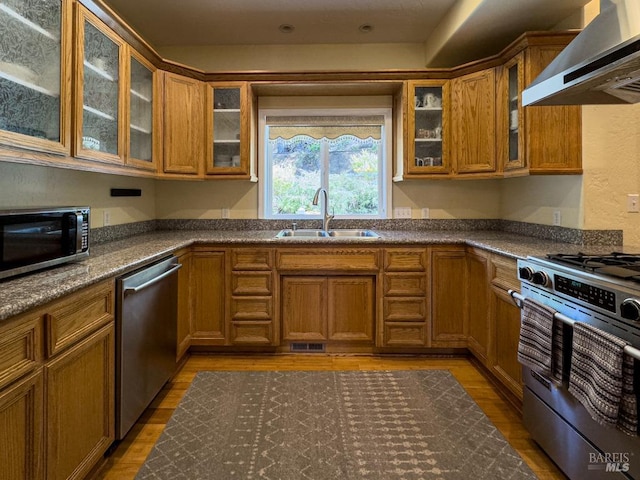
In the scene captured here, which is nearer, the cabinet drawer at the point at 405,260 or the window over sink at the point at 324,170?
the cabinet drawer at the point at 405,260

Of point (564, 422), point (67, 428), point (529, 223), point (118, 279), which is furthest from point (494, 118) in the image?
point (67, 428)

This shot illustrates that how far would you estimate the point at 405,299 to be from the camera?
3.14m

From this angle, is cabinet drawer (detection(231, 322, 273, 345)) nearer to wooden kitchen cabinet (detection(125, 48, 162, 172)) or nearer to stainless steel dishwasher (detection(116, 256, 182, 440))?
stainless steel dishwasher (detection(116, 256, 182, 440))

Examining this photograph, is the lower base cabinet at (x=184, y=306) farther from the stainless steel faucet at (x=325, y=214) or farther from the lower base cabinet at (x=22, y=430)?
the lower base cabinet at (x=22, y=430)

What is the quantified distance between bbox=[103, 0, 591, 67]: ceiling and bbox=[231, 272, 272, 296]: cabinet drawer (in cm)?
205

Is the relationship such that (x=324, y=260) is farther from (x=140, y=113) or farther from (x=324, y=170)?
(x=140, y=113)

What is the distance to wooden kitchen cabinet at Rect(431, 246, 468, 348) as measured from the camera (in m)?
3.09

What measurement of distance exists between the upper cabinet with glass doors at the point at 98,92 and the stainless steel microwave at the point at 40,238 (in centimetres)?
36

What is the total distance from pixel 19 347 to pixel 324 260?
6.96 ft

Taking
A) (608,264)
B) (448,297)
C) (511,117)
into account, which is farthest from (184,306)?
(511,117)

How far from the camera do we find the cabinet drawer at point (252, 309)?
3.15 metres

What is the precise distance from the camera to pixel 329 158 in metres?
3.86

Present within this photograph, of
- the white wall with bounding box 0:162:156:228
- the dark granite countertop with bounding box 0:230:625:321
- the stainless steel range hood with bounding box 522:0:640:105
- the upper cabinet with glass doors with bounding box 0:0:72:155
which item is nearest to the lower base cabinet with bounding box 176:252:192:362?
the dark granite countertop with bounding box 0:230:625:321

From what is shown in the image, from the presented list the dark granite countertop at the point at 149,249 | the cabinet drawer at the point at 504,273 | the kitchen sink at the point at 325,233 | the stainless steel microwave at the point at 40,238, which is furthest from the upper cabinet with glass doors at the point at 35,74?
the cabinet drawer at the point at 504,273
